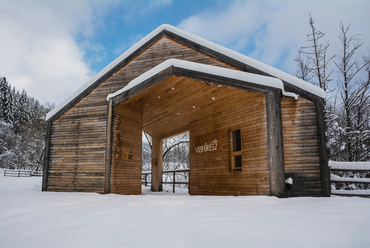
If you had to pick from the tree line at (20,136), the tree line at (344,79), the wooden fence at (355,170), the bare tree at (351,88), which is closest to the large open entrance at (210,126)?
the wooden fence at (355,170)

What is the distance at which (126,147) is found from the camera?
8.72m

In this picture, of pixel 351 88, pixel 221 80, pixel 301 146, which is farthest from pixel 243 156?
pixel 351 88

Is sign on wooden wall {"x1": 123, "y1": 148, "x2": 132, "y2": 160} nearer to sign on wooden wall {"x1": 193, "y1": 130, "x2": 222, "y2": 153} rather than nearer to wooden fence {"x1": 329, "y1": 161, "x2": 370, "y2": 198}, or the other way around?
sign on wooden wall {"x1": 193, "y1": 130, "x2": 222, "y2": 153}

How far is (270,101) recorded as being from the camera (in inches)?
245

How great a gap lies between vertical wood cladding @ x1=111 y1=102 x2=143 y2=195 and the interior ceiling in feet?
1.59

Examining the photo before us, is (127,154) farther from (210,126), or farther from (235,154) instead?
(235,154)

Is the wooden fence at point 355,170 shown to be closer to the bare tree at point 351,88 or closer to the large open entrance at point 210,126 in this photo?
the large open entrance at point 210,126

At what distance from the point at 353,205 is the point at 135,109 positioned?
7416mm

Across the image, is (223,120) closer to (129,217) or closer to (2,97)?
(129,217)

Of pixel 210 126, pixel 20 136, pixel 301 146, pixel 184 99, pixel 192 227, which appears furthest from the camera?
pixel 20 136

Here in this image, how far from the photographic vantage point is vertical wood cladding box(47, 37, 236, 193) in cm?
832

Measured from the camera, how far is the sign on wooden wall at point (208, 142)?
8.58 meters

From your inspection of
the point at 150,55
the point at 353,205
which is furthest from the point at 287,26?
the point at 353,205

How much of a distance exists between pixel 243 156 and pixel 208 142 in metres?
2.02
